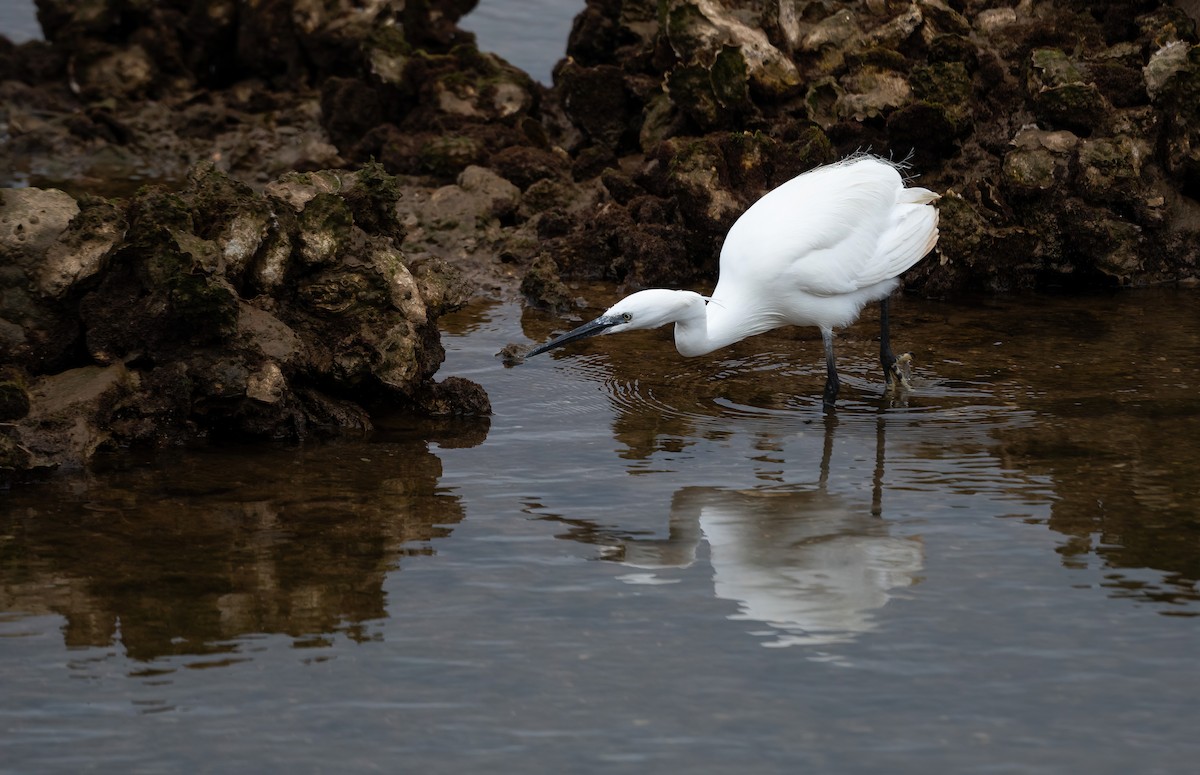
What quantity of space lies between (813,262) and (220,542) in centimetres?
376

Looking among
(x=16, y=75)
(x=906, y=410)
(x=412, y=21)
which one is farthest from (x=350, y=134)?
(x=906, y=410)

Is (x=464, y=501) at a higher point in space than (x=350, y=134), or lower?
lower

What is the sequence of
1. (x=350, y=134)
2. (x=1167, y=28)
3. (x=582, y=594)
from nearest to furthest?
1. (x=582, y=594)
2. (x=1167, y=28)
3. (x=350, y=134)

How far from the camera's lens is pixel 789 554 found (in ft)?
20.0

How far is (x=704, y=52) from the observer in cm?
1148

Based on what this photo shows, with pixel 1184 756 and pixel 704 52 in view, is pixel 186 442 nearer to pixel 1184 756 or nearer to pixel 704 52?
pixel 1184 756

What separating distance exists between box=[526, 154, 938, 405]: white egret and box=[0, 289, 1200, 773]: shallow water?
46 centimetres

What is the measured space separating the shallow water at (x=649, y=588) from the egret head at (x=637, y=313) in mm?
598

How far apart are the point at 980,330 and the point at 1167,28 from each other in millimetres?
3370

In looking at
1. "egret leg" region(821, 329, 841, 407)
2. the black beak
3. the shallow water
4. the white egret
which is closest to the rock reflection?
the shallow water

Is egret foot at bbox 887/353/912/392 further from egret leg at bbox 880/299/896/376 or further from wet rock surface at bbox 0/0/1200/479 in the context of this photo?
wet rock surface at bbox 0/0/1200/479

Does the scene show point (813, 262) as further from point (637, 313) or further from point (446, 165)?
point (446, 165)

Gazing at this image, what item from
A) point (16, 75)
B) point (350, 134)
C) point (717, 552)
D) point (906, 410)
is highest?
point (16, 75)

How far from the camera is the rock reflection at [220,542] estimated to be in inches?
213
